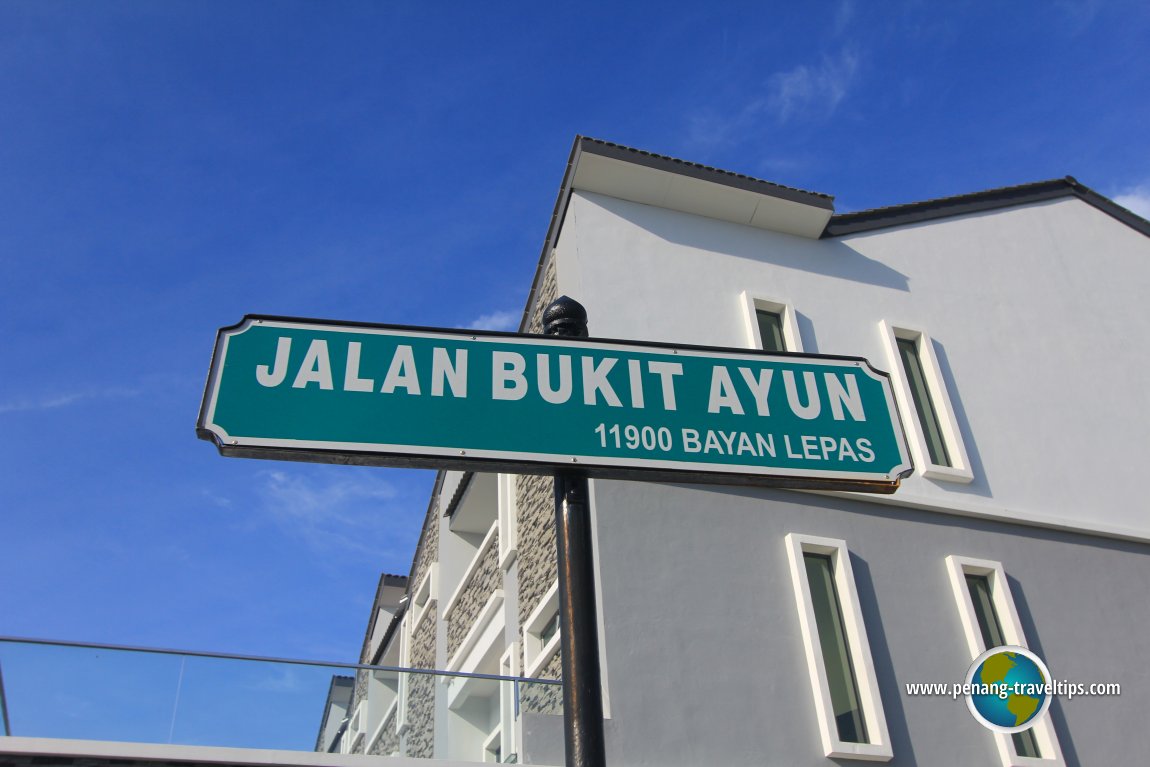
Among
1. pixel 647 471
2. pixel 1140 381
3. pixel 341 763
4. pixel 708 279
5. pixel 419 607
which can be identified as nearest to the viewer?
pixel 647 471

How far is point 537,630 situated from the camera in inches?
435

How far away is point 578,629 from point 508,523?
34.5 feet

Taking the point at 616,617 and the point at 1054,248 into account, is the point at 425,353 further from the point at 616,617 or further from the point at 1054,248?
the point at 1054,248

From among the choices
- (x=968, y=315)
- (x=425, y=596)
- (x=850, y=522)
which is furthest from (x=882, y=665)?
(x=425, y=596)

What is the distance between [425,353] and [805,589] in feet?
24.7

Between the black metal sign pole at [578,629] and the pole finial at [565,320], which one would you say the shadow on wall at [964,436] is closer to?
the pole finial at [565,320]

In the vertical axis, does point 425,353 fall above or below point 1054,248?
below

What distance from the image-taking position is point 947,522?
36.7 ft

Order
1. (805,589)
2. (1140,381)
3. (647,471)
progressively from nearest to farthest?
1. (647,471)
2. (805,589)
3. (1140,381)

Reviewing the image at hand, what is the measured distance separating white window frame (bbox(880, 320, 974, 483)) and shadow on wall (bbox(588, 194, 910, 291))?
2.74 feet

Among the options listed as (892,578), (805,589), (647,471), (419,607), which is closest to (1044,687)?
(892,578)

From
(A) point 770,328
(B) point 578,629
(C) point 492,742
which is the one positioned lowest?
(B) point 578,629

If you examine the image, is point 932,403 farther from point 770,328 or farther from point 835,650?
point 835,650

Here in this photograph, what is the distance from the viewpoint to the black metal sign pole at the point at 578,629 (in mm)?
2627
